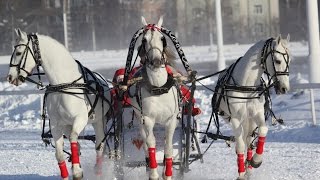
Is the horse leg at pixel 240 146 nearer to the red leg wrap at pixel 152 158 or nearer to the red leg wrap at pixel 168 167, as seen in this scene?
the red leg wrap at pixel 168 167

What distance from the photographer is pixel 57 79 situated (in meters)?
8.93

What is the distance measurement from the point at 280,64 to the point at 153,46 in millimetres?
1544

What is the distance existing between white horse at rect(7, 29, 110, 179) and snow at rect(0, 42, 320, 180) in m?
1.35

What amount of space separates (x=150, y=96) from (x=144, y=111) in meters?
0.19

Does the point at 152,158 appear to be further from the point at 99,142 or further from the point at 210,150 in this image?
the point at 210,150

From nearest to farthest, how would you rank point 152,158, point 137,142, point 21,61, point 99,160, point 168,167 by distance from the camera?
1. point 21,61
2. point 152,158
3. point 168,167
4. point 137,142
5. point 99,160

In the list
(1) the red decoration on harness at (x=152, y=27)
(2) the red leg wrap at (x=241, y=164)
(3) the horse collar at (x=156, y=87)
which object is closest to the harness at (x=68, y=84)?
(3) the horse collar at (x=156, y=87)

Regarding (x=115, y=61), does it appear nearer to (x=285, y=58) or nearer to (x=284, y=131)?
(x=284, y=131)

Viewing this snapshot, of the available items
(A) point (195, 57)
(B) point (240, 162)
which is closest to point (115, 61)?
(A) point (195, 57)

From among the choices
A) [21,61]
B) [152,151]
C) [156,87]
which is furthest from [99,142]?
[21,61]

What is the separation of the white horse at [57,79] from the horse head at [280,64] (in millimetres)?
2259

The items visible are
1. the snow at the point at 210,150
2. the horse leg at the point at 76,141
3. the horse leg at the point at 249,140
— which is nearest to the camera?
the horse leg at the point at 76,141

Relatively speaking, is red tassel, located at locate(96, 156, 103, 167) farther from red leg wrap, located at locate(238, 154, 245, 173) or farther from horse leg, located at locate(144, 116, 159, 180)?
red leg wrap, located at locate(238, 154, 245, 173)

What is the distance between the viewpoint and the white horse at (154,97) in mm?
8469
